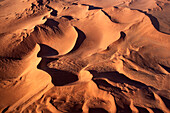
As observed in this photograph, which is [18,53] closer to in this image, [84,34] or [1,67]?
[1,67]

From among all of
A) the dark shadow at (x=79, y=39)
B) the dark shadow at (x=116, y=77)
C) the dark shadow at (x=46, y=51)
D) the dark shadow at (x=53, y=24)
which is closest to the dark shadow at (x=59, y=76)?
the dark shadow at (x=116, y=77)

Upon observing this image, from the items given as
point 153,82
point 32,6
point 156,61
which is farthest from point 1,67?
point 32,6

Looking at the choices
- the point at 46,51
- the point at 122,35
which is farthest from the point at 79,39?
the point at 122,35

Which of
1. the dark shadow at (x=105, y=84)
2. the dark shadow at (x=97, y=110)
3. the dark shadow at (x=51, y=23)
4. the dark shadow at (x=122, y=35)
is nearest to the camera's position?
the dark shadow at (x=97, y=110)

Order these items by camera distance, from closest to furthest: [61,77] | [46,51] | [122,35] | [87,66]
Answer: [61,77]
[87,66]
[46,51]
[122,35]

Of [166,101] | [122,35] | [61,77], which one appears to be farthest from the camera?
[122,35]

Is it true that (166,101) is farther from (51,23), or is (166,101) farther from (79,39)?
(51,23)

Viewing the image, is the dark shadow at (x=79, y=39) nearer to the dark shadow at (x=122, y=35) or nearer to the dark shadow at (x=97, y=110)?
the dark shadow at (x=122, y=35)

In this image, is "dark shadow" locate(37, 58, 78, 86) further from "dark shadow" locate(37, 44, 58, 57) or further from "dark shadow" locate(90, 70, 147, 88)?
"dark shadow" locate(37, 44, 58, 57)

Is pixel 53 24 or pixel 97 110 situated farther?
pixel 53 24
